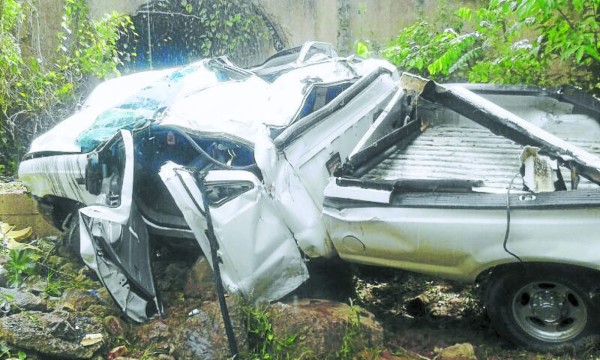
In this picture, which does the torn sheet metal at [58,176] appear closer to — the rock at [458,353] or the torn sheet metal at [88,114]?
the torn sheet metal at [88,114]

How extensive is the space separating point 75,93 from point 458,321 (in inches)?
263

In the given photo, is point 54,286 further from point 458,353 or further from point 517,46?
point 517,46

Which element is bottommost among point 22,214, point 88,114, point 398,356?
point 398,356

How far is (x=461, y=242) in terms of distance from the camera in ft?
11.9

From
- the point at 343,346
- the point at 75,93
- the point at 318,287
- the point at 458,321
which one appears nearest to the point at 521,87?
the point at 458,321

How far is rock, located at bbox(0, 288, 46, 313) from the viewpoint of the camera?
14.4 feet

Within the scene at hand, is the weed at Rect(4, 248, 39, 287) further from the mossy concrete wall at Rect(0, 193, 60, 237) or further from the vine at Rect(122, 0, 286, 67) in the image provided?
the vine at Rect(122, 0, 286, 67)

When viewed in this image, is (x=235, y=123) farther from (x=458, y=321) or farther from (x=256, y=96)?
(x=458, y=321)

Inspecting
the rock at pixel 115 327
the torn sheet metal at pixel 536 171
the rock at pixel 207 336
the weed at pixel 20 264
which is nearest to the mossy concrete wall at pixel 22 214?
the weed at pixel 20 264

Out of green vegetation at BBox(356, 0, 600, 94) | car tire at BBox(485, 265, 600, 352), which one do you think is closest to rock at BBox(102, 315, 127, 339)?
car tire at BBox(485, 265, 600, 352)

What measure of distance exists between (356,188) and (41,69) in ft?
20.8

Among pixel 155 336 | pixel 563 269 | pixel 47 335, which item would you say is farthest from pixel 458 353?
pixel 47 335

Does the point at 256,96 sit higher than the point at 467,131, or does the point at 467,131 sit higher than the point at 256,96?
the point at 256,96

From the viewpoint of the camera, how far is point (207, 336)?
12.9 feet
